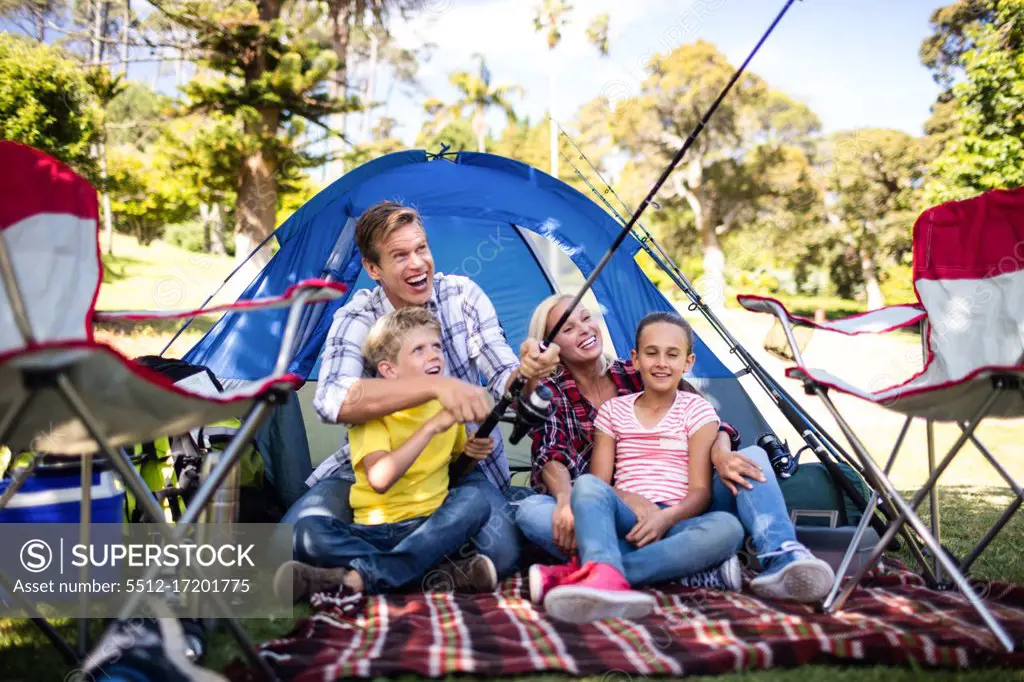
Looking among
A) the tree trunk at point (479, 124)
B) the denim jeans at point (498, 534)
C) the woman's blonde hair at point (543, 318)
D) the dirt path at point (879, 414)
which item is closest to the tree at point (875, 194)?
the dirt path at point (879, 414)

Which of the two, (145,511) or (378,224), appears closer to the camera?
(145,511)

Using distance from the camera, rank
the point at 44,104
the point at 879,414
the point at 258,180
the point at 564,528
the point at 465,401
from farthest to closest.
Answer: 1. the point at 258,180
2. the point at 44,104
3. the point at 879,414
4. the point at 564,528
5. the point at 465,401

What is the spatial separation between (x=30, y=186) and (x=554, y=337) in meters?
1.32

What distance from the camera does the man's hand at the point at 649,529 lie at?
213cm

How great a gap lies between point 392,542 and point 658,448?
28.2 inches

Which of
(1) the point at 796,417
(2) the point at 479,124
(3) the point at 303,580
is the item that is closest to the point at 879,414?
(1) the point at 796,417

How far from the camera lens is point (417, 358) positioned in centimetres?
225

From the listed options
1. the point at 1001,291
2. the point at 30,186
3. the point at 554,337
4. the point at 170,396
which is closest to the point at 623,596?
the point at 554,337

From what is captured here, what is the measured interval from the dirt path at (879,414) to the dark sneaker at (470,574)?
1.33 meters

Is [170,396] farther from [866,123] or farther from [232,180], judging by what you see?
[866,123]

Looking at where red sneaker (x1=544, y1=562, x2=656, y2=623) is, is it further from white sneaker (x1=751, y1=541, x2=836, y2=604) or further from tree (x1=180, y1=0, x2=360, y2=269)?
tree (x1=180, y1=0, x2=360, y2=269)

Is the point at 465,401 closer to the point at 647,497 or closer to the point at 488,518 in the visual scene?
the point at 488,518

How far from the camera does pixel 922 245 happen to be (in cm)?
250

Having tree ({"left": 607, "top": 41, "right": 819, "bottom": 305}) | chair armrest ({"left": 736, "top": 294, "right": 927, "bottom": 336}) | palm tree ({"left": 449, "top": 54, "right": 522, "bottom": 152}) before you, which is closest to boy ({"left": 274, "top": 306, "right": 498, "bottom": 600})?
chair armrest ({"left": 736, "top": 294, "right": 927, "bottom": 336})
